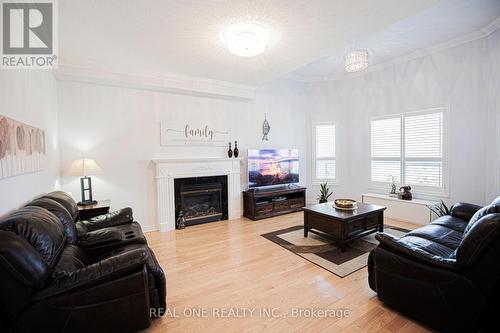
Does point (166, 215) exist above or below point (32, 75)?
below

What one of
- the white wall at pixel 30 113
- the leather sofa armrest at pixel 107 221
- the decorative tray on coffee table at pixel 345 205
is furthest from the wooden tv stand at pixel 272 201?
the white wall at pixel 30 113

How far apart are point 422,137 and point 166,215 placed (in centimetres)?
520

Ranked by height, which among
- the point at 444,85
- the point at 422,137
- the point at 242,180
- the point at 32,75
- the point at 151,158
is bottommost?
the point at 242,180

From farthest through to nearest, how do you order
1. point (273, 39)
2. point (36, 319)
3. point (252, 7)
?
1. point (273, 39)
2. point (252, 7)
3. point (36, 319)

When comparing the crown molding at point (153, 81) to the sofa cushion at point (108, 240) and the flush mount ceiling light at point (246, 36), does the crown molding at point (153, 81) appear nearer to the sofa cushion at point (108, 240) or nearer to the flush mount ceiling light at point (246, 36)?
the flush mount ceiling light at point (246, 36)

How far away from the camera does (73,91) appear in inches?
148

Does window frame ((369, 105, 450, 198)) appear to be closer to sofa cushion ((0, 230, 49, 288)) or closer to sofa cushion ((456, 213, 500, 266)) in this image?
sofa cushion ((456, 213, 500, 266))

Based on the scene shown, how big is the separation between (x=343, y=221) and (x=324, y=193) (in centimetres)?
245

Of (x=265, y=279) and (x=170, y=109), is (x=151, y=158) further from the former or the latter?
(x=265, y=279)

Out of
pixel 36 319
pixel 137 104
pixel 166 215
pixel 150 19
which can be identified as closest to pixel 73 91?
pixel 137 104

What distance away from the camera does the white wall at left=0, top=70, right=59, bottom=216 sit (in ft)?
6.35

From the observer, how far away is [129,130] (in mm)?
4172

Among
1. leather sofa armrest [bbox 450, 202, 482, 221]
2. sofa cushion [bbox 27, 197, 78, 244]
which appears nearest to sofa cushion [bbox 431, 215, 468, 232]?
leather sofa armrest [bbox 450, 202, 482, 221]

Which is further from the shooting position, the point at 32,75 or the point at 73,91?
the point at 73,91
